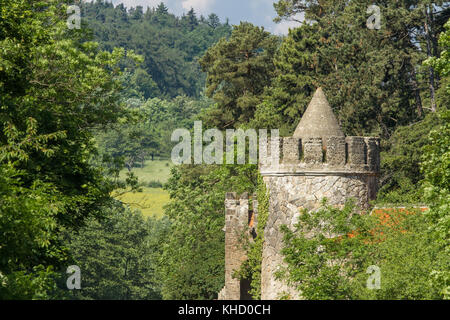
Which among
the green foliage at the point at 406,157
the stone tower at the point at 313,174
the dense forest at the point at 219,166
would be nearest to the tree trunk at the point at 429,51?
the dense forest at the point at 219,166

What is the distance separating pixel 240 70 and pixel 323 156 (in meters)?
26.9

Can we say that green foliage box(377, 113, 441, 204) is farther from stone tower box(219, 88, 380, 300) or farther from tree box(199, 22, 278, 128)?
tree box(199, 22, 278, 128)

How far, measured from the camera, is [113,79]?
99.9 feet

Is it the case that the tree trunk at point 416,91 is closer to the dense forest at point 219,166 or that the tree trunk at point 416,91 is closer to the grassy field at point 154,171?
the dense forest at point 219,166

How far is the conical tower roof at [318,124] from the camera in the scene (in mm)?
23109

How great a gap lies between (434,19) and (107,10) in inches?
6191

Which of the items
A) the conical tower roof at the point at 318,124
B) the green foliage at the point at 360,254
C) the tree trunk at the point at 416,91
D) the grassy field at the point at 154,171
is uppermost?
the tree trunk at the point at 416,91

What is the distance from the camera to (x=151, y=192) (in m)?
106

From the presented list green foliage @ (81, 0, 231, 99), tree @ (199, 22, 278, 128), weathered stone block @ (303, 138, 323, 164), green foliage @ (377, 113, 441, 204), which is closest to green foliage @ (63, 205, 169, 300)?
tree @ (199, 22, 278, 128)

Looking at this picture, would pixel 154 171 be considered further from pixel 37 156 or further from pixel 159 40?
pixel 37 156

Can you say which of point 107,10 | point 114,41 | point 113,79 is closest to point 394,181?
point 113,79

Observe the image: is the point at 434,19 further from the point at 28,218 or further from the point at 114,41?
the point at 114,41

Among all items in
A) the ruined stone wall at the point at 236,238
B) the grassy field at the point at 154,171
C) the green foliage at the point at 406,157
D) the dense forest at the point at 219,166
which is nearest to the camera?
the dense forest at the point at 219,166

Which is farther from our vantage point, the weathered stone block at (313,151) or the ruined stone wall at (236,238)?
the ruined stone wall at (236,238)
